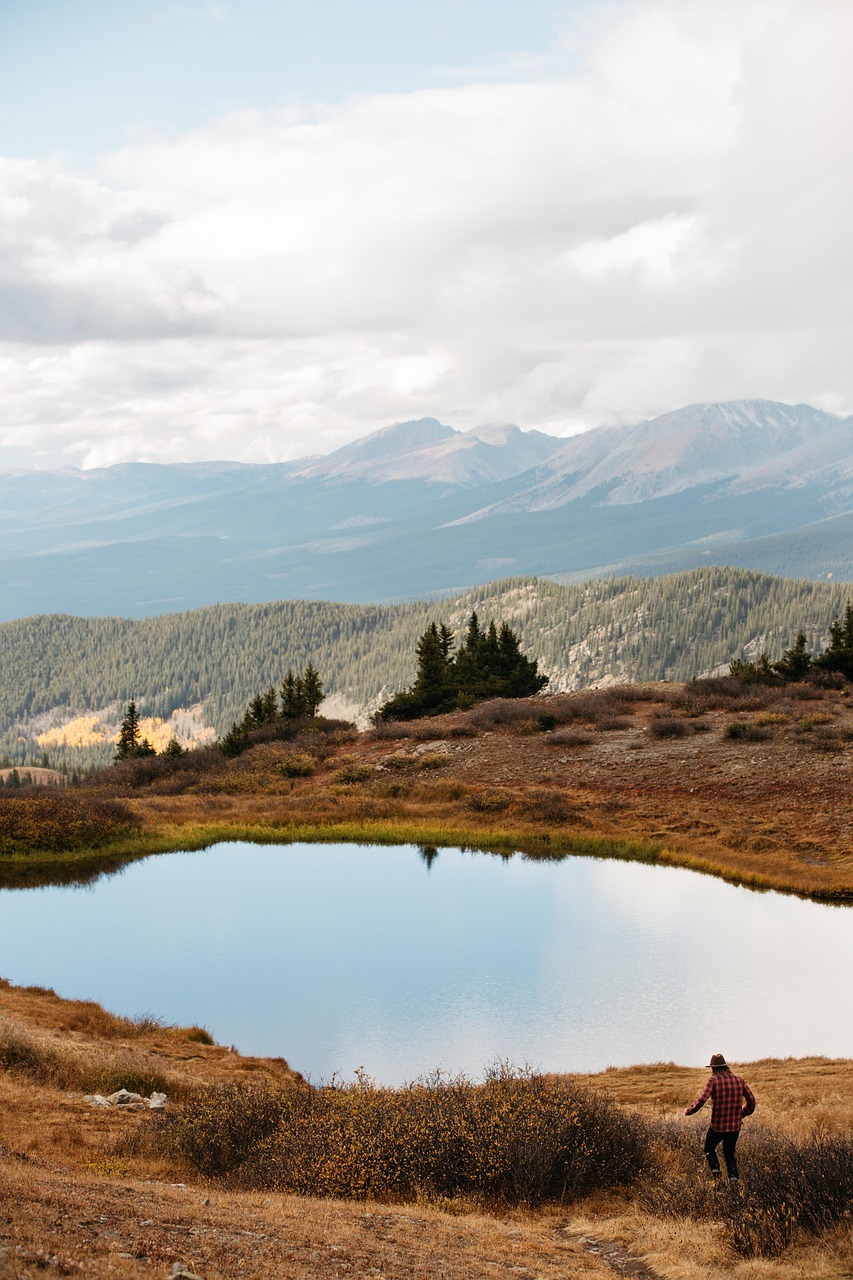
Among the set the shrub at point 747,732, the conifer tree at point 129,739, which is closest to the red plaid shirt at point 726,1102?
the shrub at point 747,732

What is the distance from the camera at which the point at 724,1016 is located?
78.5 feet

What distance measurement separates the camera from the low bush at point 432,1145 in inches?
552

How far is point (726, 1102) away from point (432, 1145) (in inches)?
167

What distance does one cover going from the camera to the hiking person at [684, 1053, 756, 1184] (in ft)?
46.4

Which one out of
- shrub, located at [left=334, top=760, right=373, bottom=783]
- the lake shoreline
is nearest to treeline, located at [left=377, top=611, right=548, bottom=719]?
shrub, located at [left=334, top=760, right=373, bottom=783]

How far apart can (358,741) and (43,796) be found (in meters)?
20.4

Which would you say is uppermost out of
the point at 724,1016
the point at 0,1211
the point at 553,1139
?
the point at 0,1211

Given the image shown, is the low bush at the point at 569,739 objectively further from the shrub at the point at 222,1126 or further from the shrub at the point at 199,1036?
the shrub at the point at 222,1126

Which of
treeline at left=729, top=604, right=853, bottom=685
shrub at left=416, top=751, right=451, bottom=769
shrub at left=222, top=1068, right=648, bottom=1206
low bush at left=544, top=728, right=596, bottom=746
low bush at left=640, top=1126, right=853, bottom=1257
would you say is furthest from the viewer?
treeline at left=729, top=604, right=853, bottom=685

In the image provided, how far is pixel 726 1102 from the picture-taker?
14.2 metres

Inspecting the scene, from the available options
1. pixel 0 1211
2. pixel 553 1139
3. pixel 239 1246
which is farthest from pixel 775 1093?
pixel 0 1211

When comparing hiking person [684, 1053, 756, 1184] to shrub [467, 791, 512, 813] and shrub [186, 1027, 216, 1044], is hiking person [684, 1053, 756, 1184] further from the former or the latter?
shrub [467, 791, 512, 813]

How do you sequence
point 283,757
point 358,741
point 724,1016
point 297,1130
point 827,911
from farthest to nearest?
point 358,741, point 283,757, point 827,911, point 724,1016, point 297,1130

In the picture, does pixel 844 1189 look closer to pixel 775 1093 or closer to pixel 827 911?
pixel 775 1093
